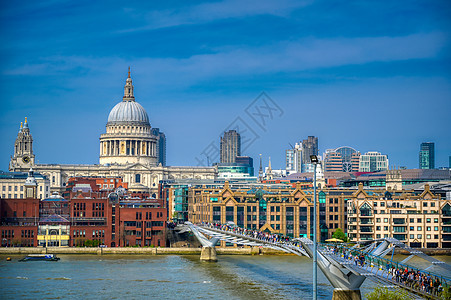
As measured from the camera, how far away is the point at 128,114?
620 feet

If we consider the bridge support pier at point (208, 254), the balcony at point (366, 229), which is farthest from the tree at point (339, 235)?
the bridge support pier at point (208, 254)

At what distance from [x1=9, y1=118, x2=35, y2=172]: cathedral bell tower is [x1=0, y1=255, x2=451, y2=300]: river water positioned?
294ft

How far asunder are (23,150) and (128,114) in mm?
25261

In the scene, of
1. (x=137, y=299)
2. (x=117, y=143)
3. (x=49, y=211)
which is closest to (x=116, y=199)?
(x=49, y=211)

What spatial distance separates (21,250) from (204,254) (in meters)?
17.5

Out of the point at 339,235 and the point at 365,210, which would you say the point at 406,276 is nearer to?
the point at 339,235

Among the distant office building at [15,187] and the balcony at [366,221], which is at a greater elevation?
the distant office building at [15,187]

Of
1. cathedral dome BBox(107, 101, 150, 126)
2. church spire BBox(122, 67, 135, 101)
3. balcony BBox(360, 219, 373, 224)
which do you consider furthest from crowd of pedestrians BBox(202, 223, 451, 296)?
church spire BBox(122, 67, 135, 101)

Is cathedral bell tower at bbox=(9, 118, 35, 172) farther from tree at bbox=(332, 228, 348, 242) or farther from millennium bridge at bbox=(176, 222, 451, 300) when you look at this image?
millennium bridge at bbox=(176, 222, 451, 300)

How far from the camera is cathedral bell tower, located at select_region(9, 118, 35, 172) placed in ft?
557

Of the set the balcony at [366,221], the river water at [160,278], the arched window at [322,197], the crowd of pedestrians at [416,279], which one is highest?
the arched window at [322,197]

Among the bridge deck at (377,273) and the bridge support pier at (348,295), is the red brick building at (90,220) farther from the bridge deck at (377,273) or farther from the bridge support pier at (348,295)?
the bridge support pier at (348,295)

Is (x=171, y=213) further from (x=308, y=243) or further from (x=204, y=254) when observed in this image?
(x=308, y=243)

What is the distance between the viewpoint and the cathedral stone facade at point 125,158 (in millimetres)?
170875
